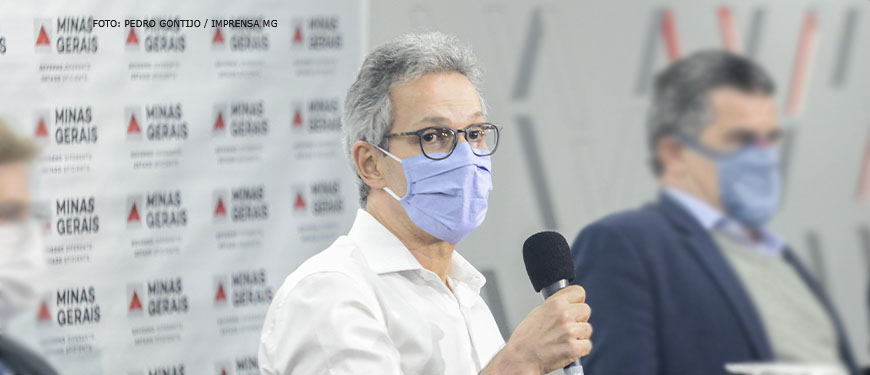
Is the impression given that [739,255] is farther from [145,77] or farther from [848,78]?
[145,77]

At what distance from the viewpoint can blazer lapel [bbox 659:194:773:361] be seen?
2057 millimetres

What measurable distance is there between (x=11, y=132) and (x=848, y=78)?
2.31 meters

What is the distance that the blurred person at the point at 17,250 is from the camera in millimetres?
1875

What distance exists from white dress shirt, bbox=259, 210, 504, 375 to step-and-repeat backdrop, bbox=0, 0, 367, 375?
2.39ft

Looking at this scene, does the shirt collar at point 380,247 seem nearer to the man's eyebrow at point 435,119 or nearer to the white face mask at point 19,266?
the man's eyebrow at point 435,119

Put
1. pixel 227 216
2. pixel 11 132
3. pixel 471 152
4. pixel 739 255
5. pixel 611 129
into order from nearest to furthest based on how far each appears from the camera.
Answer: pixel 471 152
pixel 11 132
pixel 739 255
pixel 227 216
pixel 611 129

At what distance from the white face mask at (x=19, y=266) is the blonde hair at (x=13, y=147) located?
15 centimetres

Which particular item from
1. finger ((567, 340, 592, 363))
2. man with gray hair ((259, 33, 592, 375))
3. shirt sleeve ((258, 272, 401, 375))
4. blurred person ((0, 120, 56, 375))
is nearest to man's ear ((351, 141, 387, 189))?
man with gray hair ((259, 33, 592, 375))

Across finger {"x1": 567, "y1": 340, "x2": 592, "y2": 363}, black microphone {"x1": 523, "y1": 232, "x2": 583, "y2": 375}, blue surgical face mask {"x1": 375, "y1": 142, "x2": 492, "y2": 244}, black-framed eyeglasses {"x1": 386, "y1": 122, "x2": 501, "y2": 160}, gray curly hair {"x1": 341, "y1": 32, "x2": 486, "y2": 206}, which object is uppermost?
gray curly hair {"x1": 341, "y1": 32, "x2": 486, "y2": 206}

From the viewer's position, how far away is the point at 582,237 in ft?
7.45

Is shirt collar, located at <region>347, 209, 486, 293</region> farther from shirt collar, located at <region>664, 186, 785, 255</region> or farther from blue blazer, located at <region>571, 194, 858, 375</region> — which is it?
shirt collar, located at <region>664, 186, 785, 255</region>

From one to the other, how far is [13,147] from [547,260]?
129 cm

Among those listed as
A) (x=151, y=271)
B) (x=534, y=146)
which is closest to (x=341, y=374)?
(x=151, y=271)

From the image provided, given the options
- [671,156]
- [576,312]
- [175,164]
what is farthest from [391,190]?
[671,156]
